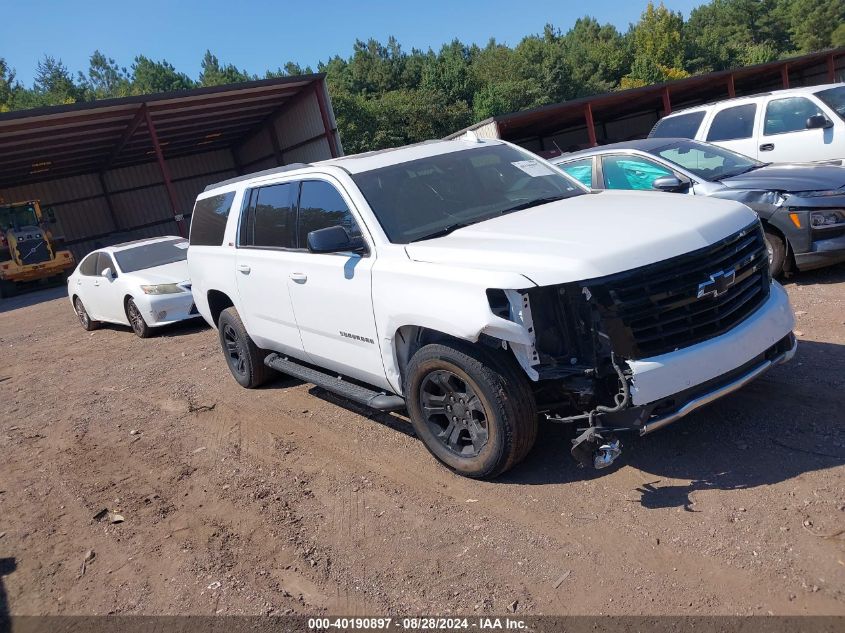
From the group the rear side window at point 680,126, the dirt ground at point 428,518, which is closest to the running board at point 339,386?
the dirt ground at point 428,518

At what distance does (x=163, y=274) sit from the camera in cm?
1046

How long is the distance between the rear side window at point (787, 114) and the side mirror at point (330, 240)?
7.78 meters

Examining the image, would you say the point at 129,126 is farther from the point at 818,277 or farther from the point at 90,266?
the point at 818,277

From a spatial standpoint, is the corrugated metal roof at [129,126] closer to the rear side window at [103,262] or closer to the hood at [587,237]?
the rear side window at [103,262]

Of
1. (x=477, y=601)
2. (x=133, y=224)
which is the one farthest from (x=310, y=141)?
(x=477, y=601)

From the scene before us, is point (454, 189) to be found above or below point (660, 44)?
below

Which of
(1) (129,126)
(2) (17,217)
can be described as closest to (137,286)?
(1) (129,126)

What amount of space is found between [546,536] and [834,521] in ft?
4.31

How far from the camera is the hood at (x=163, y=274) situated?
10250 mm

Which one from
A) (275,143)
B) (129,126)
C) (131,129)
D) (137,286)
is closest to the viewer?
(137,286)

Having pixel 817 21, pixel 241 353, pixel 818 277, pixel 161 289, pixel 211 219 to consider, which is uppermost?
pixel 817 21

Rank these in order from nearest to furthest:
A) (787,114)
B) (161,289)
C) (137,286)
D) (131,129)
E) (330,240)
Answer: (330,240) → (787,114) → (161,289) → (137,286) → (131,129)

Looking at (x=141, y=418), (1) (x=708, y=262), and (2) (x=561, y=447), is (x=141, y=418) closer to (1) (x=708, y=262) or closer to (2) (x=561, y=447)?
(2) (x=561, y=447)

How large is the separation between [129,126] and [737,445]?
2379cm
